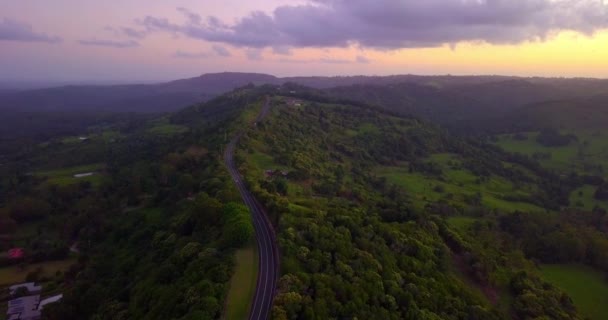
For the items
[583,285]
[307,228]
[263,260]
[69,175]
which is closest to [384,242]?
[307,228]

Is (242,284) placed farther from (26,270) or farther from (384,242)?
(26,270)

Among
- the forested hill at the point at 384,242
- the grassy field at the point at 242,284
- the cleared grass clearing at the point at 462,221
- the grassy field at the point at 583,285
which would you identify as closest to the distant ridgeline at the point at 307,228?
the forested hill at the point at 384,242

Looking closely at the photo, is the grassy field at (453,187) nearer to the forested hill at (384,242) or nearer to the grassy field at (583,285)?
the forested hill at (384,242)

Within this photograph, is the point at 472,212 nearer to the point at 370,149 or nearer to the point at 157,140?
the point at 370,149

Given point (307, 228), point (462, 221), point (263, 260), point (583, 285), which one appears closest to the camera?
point (263, 260)

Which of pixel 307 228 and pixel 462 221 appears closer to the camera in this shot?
pixel 307 228
